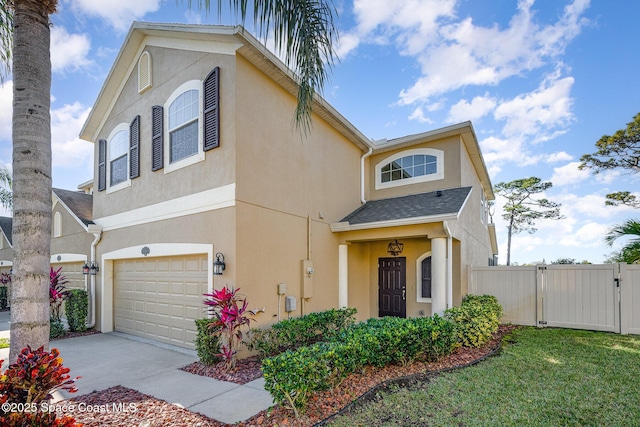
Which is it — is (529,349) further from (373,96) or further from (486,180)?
(486,180)

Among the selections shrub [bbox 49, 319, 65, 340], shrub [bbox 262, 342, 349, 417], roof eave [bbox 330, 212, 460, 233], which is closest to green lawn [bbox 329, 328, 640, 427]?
shrub [bbox 262, 342, 349, 417]

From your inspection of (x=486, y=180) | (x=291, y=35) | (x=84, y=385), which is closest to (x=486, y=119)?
(x=486, y=180)

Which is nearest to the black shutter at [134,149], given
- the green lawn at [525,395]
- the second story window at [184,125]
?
the second story window at [184,125]

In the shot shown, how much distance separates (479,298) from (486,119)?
25.0 ft

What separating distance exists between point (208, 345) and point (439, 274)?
5.76m

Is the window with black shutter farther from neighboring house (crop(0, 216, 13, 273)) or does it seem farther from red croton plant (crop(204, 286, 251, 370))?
neighboring house (crop(0, 216, 13, 273))

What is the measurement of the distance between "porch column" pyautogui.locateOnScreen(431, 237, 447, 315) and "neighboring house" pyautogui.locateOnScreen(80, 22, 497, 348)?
0.04 m

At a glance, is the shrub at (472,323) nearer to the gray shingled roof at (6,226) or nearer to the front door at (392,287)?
the front door at (392,287)

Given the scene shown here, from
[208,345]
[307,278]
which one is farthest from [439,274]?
[208,345]

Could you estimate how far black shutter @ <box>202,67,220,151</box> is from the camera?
738 centimetres

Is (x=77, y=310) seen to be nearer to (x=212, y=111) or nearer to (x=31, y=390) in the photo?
(x=212, y=111)

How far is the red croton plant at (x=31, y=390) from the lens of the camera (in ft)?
8.45

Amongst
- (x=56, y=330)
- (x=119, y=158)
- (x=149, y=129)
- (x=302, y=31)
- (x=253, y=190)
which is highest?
(x=302, y=31)

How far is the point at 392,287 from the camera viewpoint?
11508 millimetres
